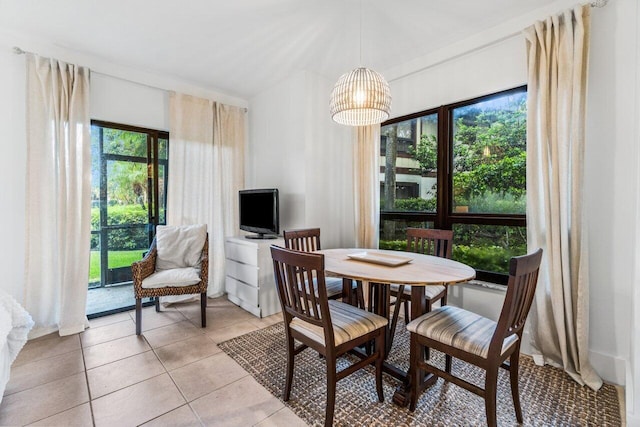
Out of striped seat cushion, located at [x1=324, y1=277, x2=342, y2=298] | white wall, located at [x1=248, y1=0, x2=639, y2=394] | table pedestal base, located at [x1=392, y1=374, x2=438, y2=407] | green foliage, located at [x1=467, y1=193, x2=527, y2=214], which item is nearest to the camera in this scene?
table pedestal base, located at [x1=392, y1=374, x2=438, y2=407]

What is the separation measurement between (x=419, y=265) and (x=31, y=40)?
378cm

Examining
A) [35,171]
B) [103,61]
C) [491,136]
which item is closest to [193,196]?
[35,171]

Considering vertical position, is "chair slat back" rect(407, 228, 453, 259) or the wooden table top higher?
"chair slat back" rect(407, 228, 453, 259)

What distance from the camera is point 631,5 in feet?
6.09

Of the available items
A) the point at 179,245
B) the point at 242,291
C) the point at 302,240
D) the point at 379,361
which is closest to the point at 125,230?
the point at 179,245

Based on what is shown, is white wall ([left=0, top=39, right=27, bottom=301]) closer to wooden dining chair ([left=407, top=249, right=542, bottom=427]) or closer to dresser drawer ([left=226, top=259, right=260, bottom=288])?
dresser drawer ([left=226, top=259, right=260, bottom=288])

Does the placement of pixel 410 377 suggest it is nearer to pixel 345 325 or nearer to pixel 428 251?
pixel 345 325

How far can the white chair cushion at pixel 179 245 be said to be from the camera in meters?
3.09

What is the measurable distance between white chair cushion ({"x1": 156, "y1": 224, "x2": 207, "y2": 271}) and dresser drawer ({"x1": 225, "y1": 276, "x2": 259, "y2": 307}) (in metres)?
0.51

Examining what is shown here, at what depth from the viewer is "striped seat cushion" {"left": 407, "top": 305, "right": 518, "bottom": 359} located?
4.74 ft

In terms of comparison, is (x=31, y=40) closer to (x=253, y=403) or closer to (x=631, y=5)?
(x=253, y=403)

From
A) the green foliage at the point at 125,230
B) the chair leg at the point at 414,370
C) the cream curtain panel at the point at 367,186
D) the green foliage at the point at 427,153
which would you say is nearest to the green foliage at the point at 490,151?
the green foliage at the point at 427,153

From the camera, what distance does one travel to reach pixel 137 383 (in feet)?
6.32

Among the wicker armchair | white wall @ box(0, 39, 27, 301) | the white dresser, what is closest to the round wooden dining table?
the white dresser
